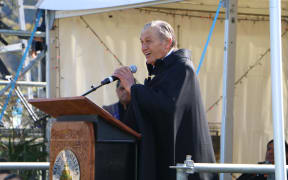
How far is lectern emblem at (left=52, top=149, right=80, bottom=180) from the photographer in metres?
3.39

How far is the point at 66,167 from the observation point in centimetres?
344

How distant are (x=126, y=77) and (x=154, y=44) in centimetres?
33

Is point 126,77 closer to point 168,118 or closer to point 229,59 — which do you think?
point 168,118

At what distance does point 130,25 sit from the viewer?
7824mm

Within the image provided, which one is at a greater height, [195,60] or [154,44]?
[195,60]

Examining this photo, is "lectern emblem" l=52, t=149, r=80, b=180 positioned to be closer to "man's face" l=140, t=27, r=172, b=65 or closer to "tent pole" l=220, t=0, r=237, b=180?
"man's face" l=140, t=27, r=172, b=65

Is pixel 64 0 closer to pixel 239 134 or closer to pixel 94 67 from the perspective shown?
pixel 94 67

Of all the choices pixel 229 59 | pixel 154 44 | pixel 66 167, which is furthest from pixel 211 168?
pixel 229 59

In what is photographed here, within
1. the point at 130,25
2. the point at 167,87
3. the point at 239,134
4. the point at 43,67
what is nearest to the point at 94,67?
the point at 130,25

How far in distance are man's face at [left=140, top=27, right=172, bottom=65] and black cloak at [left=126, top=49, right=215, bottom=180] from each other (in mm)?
105

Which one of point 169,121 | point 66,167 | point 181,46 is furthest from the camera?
point 181,46

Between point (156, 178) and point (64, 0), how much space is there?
14.5ft

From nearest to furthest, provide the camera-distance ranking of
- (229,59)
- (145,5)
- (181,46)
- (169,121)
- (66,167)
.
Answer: (66,167), (169,121), (229,59), (145,5), (181,46)

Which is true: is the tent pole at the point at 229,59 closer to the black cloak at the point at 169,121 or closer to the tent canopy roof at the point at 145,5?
the tent canopy roof at the point at 145,5
